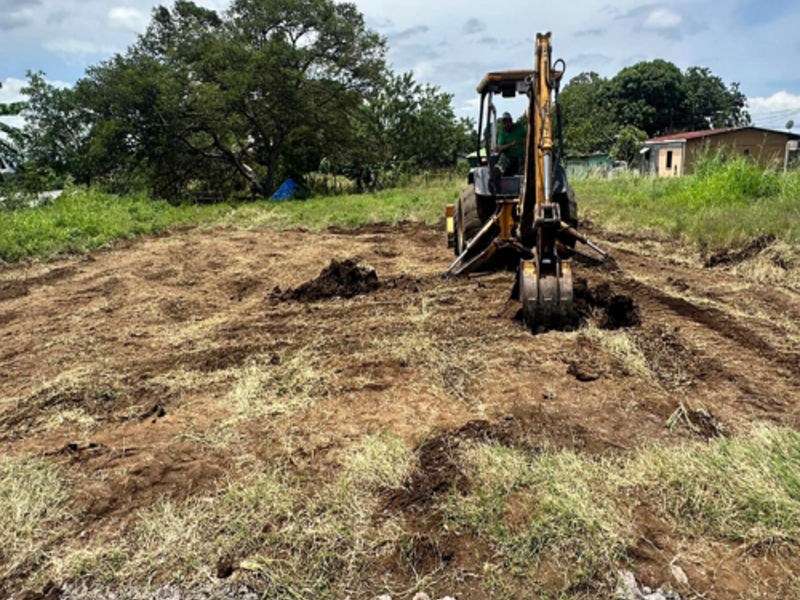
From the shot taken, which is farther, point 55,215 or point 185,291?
point 55,215

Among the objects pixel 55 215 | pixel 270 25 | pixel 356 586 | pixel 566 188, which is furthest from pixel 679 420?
pixel 270 25

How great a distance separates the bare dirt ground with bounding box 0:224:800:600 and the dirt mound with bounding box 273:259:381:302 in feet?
0.41

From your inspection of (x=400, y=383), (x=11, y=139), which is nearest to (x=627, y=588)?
(x=400, y=383)

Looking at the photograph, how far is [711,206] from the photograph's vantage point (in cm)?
1009

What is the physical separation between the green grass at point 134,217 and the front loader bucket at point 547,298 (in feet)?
26.7

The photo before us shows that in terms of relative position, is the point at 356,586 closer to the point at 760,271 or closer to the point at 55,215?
the point at 760,271

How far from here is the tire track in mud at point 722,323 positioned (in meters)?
4.01

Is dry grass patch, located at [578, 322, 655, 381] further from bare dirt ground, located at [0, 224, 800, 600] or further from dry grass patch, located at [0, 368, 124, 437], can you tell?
dry grass patch, located at [0, 368, 124, 437]

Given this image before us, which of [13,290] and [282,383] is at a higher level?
A: [13,290]

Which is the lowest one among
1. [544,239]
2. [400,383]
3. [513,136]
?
[400,383]

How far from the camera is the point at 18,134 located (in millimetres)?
16594

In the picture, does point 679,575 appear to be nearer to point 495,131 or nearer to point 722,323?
point 722,323

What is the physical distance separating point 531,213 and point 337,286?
229 cm

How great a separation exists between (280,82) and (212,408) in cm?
1955
